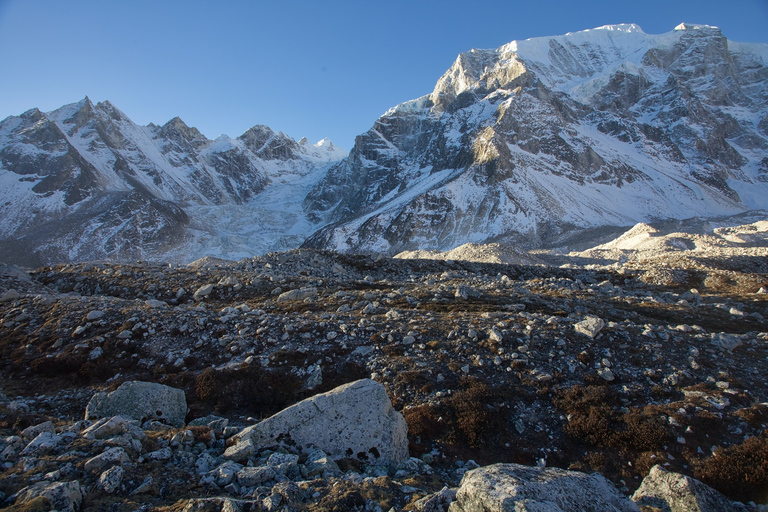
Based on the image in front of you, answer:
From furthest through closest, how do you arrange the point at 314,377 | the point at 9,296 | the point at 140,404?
the point at 9,296 → the point at 314,377 → the point at 140,404

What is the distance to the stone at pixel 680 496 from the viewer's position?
20.1 ft

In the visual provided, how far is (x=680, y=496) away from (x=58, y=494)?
380 inches

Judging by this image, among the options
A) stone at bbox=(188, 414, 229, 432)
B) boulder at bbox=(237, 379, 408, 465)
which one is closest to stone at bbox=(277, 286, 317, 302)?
stone at bbox=(188, 414, 229, 432)

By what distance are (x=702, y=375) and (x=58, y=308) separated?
24.9m

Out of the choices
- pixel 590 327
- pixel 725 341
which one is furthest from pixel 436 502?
pixel 725 341

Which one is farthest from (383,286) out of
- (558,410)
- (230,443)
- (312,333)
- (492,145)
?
(492,145)

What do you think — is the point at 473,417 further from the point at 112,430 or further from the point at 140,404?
the point at 140,404

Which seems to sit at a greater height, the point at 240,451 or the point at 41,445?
the point at 41,445

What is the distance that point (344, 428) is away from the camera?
8.07 meters

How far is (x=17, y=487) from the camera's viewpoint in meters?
5.31

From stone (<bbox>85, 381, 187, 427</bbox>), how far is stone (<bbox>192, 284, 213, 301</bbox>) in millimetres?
11832

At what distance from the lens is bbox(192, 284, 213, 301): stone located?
20.7 meters

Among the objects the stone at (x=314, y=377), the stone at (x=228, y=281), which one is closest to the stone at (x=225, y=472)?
the stone at (x=314, y=377)

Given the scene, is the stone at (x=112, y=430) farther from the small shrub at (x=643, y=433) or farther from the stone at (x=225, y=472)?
the small shrub at (x=643, y=433)
